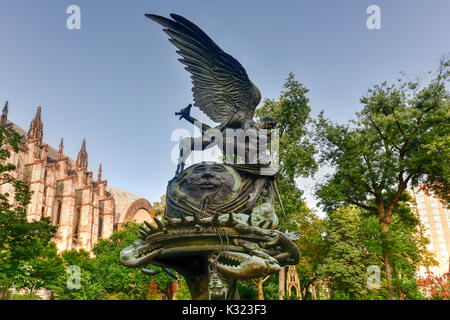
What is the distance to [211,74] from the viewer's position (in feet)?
24.5

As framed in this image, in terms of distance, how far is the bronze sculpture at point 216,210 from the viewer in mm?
5250

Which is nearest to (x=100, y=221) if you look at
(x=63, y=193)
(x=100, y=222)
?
(x=100, y=222)

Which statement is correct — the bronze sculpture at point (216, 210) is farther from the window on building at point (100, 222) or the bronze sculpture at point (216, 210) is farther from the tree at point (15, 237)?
the window on building at point (100, 222)

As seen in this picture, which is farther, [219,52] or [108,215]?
[108,215]

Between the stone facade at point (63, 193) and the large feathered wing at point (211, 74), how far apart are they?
96.4ft

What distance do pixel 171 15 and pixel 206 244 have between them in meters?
4.29

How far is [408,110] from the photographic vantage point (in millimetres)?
19828

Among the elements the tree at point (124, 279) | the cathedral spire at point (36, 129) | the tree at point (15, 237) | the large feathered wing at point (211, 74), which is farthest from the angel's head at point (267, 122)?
the cathedral spire at point (36, 129)

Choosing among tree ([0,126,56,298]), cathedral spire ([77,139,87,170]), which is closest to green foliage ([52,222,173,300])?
tree ([0,126,56,298])

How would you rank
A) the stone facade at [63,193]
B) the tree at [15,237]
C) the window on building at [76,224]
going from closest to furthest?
the tree at [15,237] → the stone facade at [63,193] → the window on building at [76,224]

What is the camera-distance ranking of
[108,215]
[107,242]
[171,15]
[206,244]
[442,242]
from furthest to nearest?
[442,242] → [108,215] → [107,242] → [171,15] → [206,244]

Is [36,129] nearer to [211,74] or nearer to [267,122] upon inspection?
[211,74]
